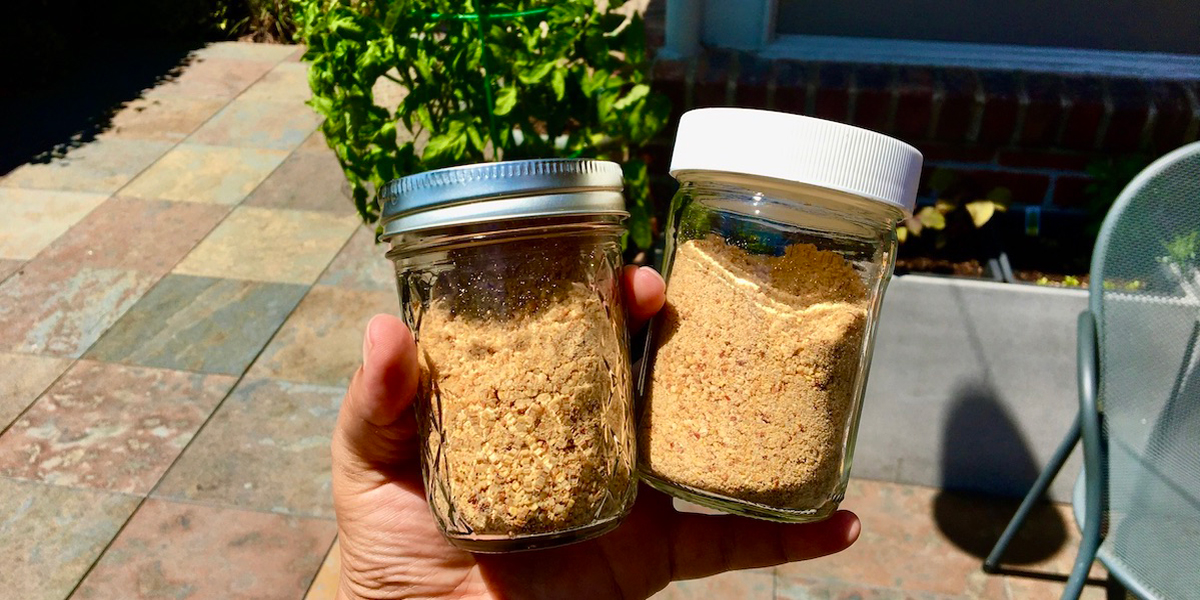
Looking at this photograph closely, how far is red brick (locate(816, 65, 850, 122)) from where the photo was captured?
2258 millimetres

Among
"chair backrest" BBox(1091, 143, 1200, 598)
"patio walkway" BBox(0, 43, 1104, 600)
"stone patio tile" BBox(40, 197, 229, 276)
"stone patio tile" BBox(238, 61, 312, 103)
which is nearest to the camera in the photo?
"chair backrest" BBox(1091, 143, 1200, 598)

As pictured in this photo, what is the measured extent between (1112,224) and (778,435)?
114 cm

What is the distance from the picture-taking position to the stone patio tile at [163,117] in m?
4.59

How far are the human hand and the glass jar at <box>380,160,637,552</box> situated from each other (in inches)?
6.9

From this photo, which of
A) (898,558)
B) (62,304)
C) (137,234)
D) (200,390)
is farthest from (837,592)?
(137,234)

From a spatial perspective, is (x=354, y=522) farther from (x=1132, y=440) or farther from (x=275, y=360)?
(x=275, y=360)

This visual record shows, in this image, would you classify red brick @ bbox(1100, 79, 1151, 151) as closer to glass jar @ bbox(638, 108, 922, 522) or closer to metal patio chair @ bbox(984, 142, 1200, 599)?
metal patio chair @ bbox(984, 142, 1200, 599)

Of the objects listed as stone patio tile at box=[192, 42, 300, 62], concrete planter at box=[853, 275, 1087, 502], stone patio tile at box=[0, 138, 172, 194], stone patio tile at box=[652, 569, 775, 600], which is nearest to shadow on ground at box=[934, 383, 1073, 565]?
concrete planter at box=[853, 275, 1087, 502]

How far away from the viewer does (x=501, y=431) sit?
35.1 inches

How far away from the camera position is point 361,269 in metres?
3.49

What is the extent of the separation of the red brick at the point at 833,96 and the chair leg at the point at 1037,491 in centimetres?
101

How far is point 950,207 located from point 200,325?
279 cm

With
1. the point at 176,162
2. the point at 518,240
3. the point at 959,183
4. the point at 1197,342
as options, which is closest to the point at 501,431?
the point at 518,240

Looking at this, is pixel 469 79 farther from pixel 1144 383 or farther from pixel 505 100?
pixel 1144 383
